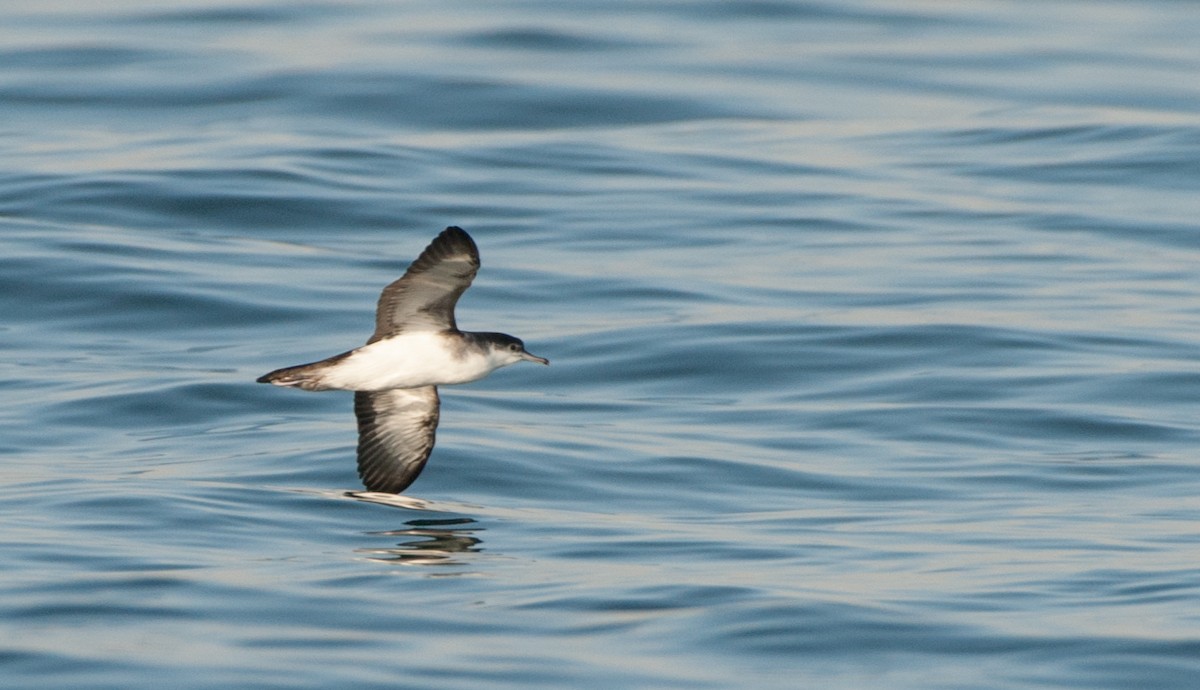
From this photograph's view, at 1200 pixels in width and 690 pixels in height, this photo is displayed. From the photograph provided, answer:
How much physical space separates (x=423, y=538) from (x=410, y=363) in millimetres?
1548

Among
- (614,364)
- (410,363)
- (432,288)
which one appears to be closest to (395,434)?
(410,363)

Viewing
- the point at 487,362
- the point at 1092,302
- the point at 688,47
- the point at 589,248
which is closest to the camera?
the point at 487,362

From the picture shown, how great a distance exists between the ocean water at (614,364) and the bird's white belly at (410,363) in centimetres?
107

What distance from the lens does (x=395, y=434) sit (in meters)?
12.0

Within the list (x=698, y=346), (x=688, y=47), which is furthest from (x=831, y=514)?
(x=688, y=47)

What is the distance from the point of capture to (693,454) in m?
14.2

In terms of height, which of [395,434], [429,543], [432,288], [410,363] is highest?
[432,288]

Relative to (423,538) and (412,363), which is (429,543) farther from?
(412,363)

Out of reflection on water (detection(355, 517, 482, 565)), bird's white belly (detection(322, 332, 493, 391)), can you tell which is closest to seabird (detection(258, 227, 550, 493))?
bird's white belly (detection(322, 332, 493, 391))

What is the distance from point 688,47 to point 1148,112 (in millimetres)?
8264

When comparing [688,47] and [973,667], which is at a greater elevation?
[688,47]

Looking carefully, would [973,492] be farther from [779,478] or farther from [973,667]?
[973,667]

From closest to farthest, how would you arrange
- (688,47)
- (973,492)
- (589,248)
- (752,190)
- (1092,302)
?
(973,492) → (1092,302) → (589,248) → (752,190) → (688,47)

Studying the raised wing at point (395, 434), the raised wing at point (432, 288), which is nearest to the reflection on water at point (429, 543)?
the raised wing at point (395, 434)
